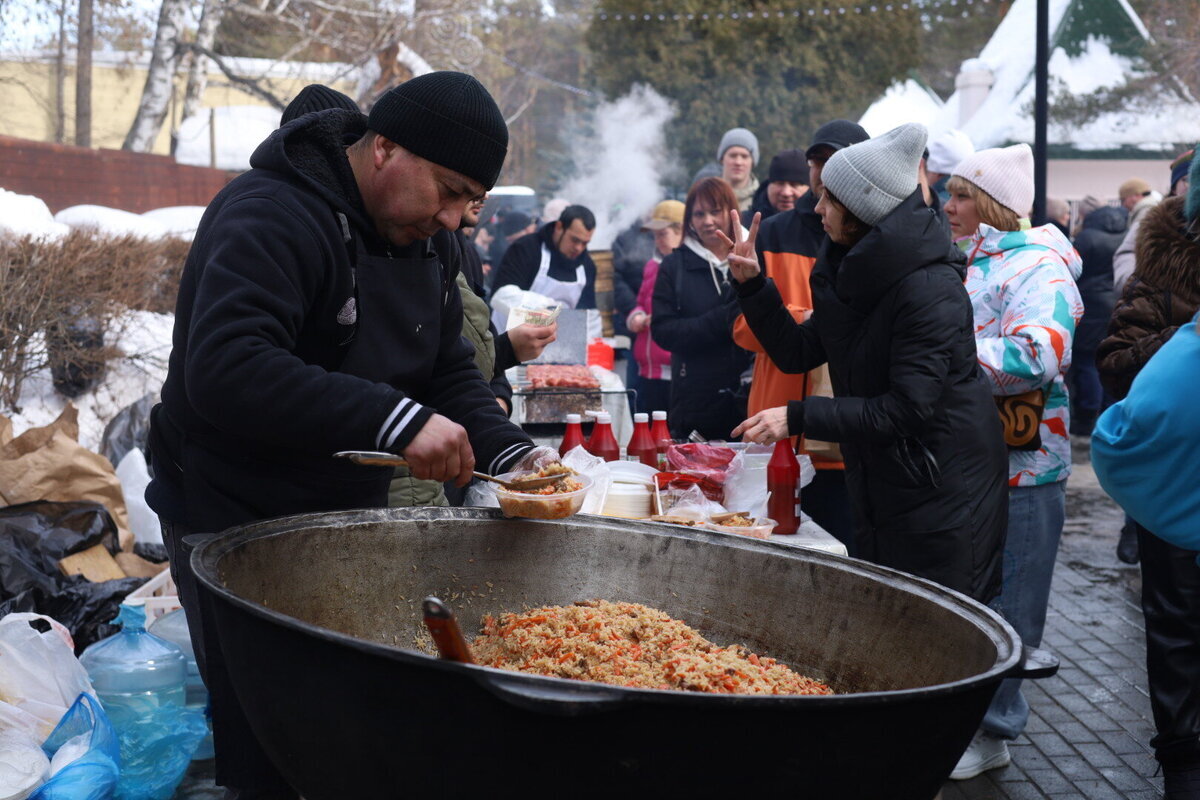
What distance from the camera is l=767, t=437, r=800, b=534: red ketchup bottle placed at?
3814 millimetres

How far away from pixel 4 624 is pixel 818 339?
2.96m

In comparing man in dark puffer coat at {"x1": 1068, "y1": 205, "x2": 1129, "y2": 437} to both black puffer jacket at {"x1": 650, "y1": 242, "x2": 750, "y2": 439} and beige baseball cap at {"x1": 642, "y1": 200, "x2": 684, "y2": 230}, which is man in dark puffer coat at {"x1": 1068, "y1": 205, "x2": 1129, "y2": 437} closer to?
beige baseball cap at {"x1": 642, "y1": 200, "x2": 684, "y2": 230}

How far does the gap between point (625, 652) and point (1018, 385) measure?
2298 millimetres

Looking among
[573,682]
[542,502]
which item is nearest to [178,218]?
[542,502]

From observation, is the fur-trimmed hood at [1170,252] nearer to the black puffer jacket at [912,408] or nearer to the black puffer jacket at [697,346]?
the black puffer jacket at [912,408]

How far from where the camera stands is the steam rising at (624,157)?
22.4 metres

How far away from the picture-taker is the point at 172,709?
394cm

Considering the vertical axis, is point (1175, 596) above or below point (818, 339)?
below

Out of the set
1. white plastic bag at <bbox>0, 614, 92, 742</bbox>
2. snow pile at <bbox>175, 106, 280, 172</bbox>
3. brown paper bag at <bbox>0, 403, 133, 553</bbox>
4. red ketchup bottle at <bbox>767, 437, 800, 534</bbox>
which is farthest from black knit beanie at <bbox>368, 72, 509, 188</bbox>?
snow pile at <bbox>175, 106, 280, 172</bbox>

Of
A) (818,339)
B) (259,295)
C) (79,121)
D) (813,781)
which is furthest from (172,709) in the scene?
(79,121)

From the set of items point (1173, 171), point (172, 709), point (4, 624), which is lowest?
point (172, 709)

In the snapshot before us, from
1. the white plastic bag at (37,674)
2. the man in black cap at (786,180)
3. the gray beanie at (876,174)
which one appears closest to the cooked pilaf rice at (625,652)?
the gray beanie at (876,174)

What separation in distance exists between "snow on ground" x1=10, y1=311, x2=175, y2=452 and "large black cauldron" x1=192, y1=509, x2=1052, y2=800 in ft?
15.5

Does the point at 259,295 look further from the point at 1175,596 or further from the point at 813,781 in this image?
the point at 1175,596
